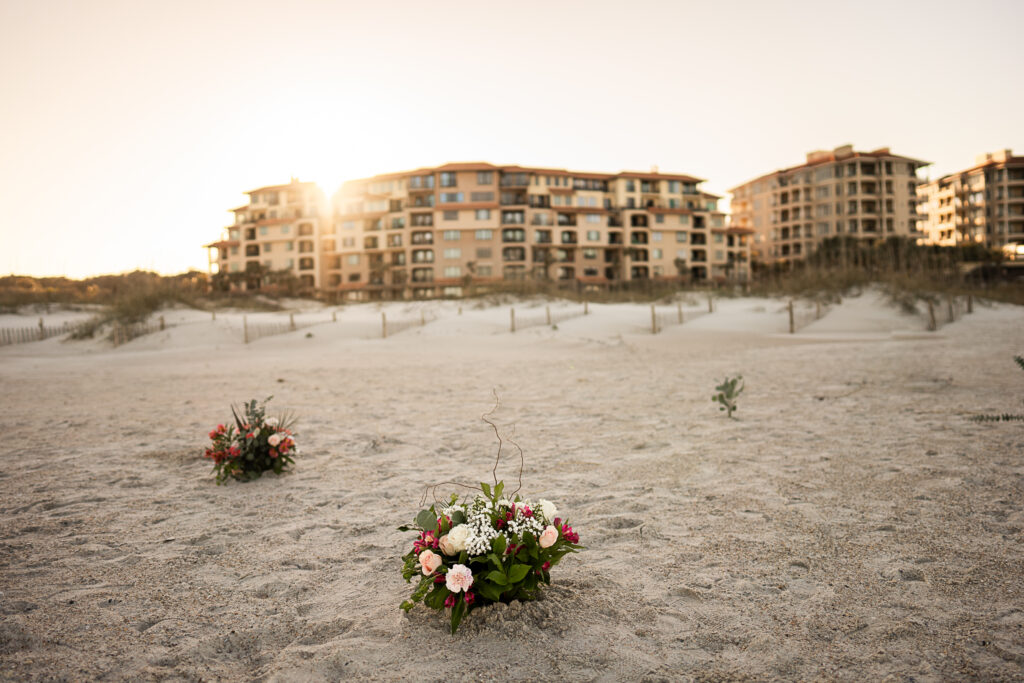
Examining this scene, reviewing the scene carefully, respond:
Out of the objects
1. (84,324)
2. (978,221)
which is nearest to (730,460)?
(84,324)

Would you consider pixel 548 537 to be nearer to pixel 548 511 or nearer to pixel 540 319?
pixel 548 511

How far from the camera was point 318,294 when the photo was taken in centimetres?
6662

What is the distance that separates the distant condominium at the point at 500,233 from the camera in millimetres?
67812

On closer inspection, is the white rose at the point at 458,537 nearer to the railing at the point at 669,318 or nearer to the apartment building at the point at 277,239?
the railing at the point at 669,318

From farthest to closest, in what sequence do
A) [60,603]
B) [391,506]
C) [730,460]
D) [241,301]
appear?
[241,301] < [730,460] < [391,506] < [60,603]

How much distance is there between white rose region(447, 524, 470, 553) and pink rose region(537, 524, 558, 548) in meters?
0.42

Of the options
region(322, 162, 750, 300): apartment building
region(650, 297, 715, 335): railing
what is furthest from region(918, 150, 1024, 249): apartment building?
region(650, 297, 715, 335): railing

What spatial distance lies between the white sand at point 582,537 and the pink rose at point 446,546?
45 cm

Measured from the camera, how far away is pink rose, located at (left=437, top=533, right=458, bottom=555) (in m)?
3.18

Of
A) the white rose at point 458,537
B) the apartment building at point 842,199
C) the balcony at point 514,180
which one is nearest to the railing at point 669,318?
the white rose at point 458,537

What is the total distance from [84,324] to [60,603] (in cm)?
3079

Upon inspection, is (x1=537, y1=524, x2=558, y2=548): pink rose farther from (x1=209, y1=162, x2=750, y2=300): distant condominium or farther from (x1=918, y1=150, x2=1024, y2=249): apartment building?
(x1=918, y1=150, x2=1024, y2=249): apartment building

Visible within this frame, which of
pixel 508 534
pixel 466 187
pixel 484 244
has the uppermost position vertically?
pixel 466 187

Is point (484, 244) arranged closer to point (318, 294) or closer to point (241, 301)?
point (318, 294)
